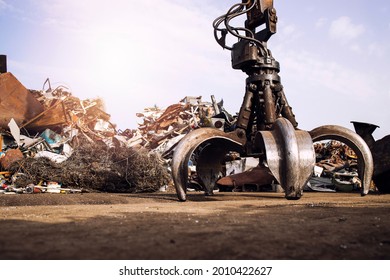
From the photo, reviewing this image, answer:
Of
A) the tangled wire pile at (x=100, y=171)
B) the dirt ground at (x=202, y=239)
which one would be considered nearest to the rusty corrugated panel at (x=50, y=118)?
the tangled wire pile at (x=100, y=171)

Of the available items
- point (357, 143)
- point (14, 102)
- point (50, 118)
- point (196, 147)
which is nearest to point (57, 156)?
point (50, 118)

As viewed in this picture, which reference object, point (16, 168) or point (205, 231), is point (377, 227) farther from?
point (16, 168)

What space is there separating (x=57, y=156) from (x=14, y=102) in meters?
3.10

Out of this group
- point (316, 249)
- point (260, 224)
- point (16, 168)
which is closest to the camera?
point (316, 249)

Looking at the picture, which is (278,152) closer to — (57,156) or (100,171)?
(100,171)

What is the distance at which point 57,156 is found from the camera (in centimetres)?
994

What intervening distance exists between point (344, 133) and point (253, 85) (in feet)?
5.30

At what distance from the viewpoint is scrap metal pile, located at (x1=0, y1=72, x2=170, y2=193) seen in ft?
27.5

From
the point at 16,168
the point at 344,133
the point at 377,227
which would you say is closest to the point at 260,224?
the point at 377,227

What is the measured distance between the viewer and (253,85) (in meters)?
5.75

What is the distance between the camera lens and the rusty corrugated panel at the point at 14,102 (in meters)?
11.3

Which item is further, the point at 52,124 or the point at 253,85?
the point at 52,124

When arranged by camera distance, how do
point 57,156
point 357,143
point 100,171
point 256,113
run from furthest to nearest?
point 57,156, point 100,171, point 256,113, point 357,143

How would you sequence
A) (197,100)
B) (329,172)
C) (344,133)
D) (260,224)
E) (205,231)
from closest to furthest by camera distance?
(205,231)
(260,224)
(344,133)
(329,172)
(197,100)
